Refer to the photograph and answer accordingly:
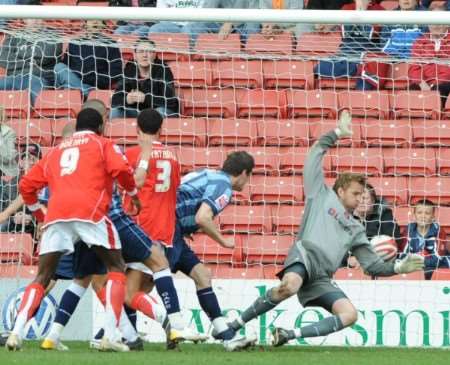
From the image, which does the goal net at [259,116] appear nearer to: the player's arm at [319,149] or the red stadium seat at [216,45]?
the red stadium seat at [216,45]

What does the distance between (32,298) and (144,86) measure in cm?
393

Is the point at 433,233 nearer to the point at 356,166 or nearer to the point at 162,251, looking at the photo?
the point at 356,166

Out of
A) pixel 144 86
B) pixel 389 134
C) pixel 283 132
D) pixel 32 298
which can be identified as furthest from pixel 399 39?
pixel 32 298

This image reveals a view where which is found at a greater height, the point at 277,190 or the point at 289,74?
the point at 289,74

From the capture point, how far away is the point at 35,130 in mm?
12727

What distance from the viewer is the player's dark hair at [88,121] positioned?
378 inches

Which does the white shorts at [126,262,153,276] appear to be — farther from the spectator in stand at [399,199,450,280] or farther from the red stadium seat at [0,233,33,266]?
the spectator in stand at [399,199,450,280]

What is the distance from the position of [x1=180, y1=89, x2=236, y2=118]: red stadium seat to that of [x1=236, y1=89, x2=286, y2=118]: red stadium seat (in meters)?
0.09

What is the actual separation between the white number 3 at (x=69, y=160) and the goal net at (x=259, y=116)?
2.35m

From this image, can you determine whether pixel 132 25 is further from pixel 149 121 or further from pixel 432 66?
pixel 149 121

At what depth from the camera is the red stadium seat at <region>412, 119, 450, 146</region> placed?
1309cm

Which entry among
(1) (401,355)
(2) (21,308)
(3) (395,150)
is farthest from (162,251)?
(3) (395,150)

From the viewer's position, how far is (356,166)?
13023 millimetres

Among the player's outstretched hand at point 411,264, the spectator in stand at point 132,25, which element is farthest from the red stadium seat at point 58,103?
the player's outstretched hand at point 411,264
